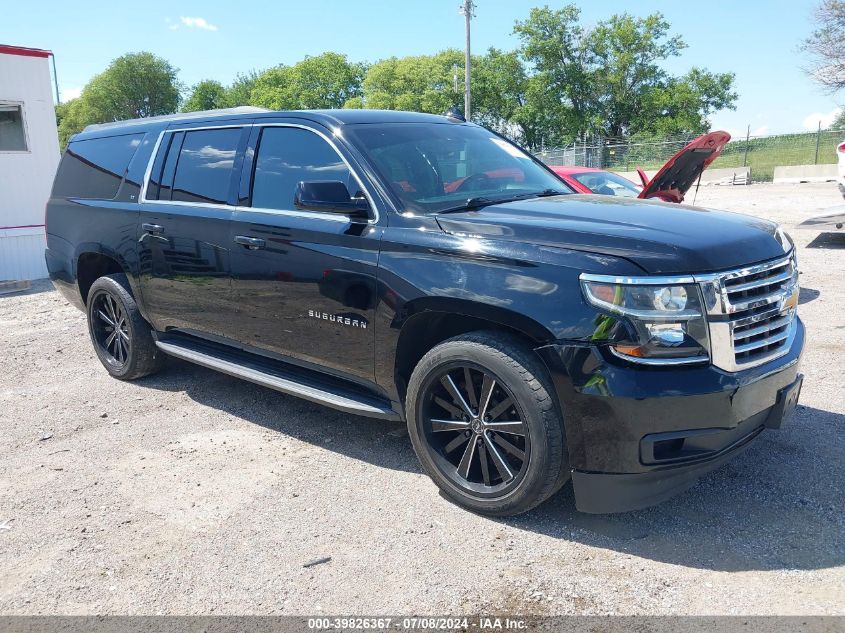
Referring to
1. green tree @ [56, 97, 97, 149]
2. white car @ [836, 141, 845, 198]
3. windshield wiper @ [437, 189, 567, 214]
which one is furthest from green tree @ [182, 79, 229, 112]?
windshield wiper @ [437, 189, 567, 214]

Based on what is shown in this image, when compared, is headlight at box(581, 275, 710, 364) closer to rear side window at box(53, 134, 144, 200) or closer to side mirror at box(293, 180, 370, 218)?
side mirror at box(293, 180, 370, 218)

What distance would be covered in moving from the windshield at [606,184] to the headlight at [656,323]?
654 cm

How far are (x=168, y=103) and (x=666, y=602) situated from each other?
105 metres

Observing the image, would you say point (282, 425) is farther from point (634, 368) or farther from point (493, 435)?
point (634, 368)

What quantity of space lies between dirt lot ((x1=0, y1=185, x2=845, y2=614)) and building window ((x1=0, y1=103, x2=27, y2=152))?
446 inches

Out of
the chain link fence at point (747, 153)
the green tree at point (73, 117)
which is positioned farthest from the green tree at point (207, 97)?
the chain link fence at point (747, 153)

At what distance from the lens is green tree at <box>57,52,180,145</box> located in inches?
3708

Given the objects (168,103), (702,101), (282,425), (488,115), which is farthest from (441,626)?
(168,103)

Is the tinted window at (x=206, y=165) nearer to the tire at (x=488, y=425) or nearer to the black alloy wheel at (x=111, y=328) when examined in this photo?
the black alloy wheel at (x=111, y=328)

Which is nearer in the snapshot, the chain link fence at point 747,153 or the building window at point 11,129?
the building window at point 11,129

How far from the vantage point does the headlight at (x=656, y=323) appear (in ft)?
9.57

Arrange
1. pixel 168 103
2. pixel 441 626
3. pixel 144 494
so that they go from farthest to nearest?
1. pixel 168 103
2. pixel 144 494
3. pixel 441 626

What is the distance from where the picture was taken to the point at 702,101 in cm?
5900

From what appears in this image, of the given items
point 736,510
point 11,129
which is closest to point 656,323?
point 736,510
